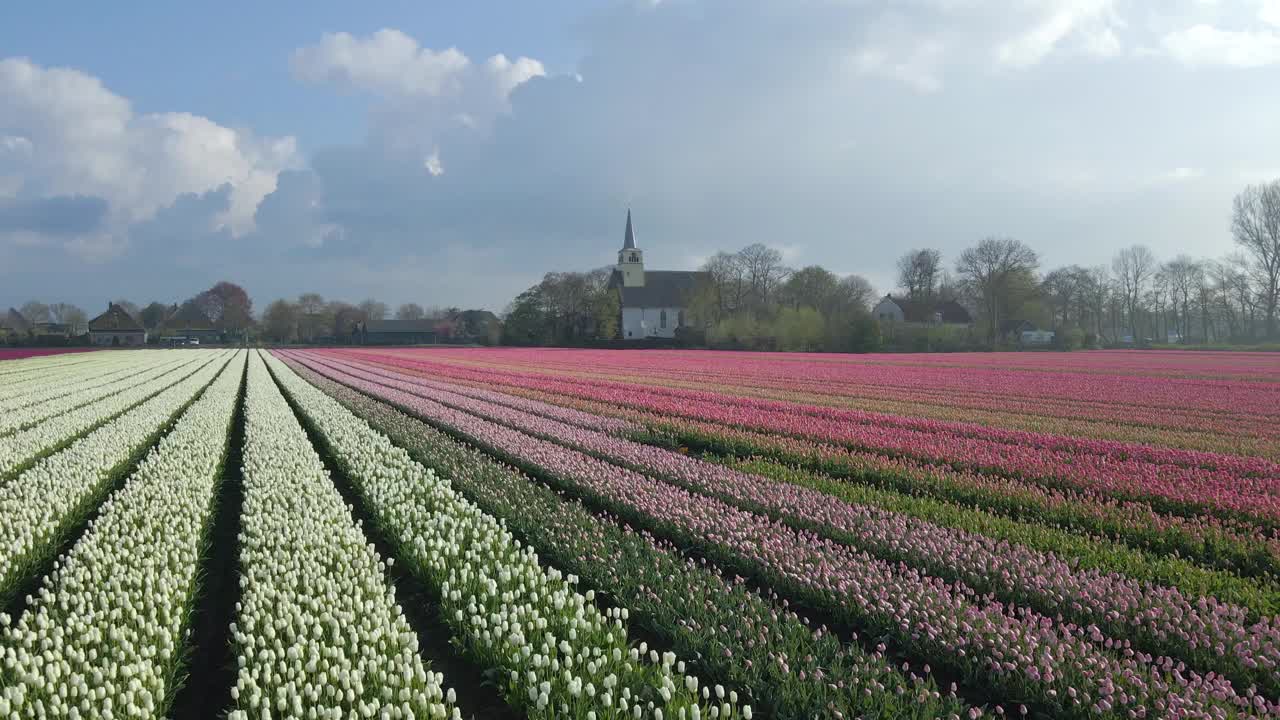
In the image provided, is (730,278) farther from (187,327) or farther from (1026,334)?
Result: (187,327)

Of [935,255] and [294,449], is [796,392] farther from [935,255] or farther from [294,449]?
[935,255]

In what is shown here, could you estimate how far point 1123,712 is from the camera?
13.1 feet

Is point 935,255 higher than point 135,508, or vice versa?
point 935,255

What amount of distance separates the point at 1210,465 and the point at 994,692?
8.94 m

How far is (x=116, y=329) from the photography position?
398 ft

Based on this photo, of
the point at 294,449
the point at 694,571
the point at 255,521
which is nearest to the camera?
the point at 694,571

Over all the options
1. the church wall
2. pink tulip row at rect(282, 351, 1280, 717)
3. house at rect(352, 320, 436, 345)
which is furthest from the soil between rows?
the church wall

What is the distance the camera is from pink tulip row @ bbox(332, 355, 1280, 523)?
28.9 feet

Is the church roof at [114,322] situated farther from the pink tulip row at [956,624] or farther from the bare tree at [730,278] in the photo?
the pink tulip row at [956,624]

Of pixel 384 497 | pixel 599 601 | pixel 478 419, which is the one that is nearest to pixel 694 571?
pixel 599 601

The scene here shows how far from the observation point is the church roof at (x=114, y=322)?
12181 centimetres

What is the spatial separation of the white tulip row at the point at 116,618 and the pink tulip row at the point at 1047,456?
391 inches

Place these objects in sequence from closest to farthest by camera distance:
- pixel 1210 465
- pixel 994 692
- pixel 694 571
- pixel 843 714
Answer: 1. pixel 843 714
2. pixel 994 692
3. pixel 694 571
4. pixel 1210 465

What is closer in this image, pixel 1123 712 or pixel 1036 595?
pixel 1123 712
